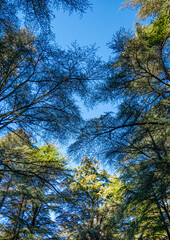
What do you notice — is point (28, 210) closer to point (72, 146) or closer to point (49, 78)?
point (72, 146)

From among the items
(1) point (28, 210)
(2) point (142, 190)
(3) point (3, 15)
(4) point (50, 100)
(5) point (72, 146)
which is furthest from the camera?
(1) point (28, 210)

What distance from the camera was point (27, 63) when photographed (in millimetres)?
3506

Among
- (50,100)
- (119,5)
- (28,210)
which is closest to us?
(50,100)

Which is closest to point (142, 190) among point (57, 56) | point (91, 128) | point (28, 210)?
point (91, 128)

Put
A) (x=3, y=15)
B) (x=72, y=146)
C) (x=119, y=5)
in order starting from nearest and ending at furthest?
(x=3, y=15), (x=72, y=146), (x=119, y=5)

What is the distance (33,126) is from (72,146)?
1.21m

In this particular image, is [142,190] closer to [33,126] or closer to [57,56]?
[33,126]

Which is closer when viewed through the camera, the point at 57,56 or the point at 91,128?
the point at 57,56

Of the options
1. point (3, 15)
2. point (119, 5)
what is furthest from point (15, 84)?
point (119, 5)

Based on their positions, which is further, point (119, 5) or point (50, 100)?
point (119, 5)

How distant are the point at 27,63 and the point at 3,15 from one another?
3.31ft

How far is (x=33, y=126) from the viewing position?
12.2ft

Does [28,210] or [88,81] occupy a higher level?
[88,81]

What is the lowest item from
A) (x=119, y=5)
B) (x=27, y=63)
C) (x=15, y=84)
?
→ (x=15, y=84)
